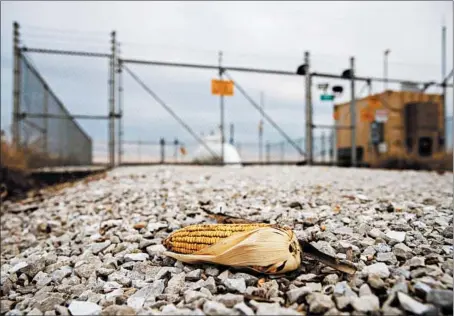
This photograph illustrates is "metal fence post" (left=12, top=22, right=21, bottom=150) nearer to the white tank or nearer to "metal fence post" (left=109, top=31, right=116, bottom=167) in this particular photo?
"metal fence post" (left=109, top=31, right=116, bottom=167)

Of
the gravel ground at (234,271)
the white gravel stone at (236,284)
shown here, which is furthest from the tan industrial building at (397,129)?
the white gravel stone at (236,284)

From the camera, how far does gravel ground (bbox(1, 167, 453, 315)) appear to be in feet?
5.46

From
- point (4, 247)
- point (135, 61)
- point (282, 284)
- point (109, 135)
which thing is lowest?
point (4, 247)

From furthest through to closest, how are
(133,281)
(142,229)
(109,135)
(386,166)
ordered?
(386,166) < (109,135) < (142,229) < (133,281)

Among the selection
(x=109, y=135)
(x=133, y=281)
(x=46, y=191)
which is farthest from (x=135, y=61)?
(x=133, y=281)

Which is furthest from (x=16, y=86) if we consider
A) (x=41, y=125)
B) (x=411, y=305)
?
(x=411, y=305)

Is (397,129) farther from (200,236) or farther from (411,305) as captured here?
(411,305)

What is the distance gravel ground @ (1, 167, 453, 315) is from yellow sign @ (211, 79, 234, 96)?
5703 millimetres

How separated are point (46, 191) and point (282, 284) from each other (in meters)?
6.44

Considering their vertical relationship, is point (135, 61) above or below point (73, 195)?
above

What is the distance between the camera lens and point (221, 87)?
977 centimetres

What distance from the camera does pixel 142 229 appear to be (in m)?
3.21

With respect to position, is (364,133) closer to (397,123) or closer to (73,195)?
(397,123)

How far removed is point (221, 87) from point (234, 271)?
26.4 feet
